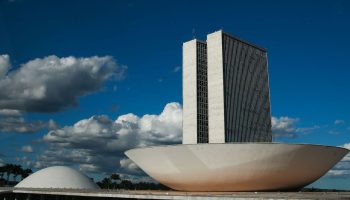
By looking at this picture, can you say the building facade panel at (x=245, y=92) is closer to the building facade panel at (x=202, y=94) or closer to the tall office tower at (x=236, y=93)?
the tall office tower at (x=236, y=93)

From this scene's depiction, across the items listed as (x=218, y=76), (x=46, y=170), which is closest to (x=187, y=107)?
(x=218, y=76)

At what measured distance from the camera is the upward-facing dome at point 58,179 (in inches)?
2308

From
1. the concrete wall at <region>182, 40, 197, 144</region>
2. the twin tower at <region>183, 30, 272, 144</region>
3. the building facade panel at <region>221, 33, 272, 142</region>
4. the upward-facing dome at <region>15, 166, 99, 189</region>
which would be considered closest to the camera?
the upward-facing dome at <region>15, 166, 99, 189</region>

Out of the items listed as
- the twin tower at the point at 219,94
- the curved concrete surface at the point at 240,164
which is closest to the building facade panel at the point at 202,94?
the twin tower at the point at 219,94

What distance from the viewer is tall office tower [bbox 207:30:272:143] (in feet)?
247

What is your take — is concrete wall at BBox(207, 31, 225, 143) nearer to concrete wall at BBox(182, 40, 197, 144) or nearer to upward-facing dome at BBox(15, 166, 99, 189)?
concrete wall at BBox(182, 40, 197, 144)

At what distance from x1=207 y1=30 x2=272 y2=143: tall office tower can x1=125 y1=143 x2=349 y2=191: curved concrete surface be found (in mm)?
35989

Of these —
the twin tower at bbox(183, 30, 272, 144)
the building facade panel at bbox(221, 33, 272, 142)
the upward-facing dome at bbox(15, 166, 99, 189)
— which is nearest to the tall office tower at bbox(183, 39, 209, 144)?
the twin tower at bbox(183, 30, 272, 144)

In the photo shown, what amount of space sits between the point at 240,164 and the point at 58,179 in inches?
1407

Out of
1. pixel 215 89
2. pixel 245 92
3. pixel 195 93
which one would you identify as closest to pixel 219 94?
pixel 215 89

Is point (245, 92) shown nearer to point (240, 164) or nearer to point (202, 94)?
point (202, 94)

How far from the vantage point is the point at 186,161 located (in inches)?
1406

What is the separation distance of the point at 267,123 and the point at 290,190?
47338 mm

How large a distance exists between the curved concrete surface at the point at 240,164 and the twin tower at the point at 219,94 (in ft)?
117
